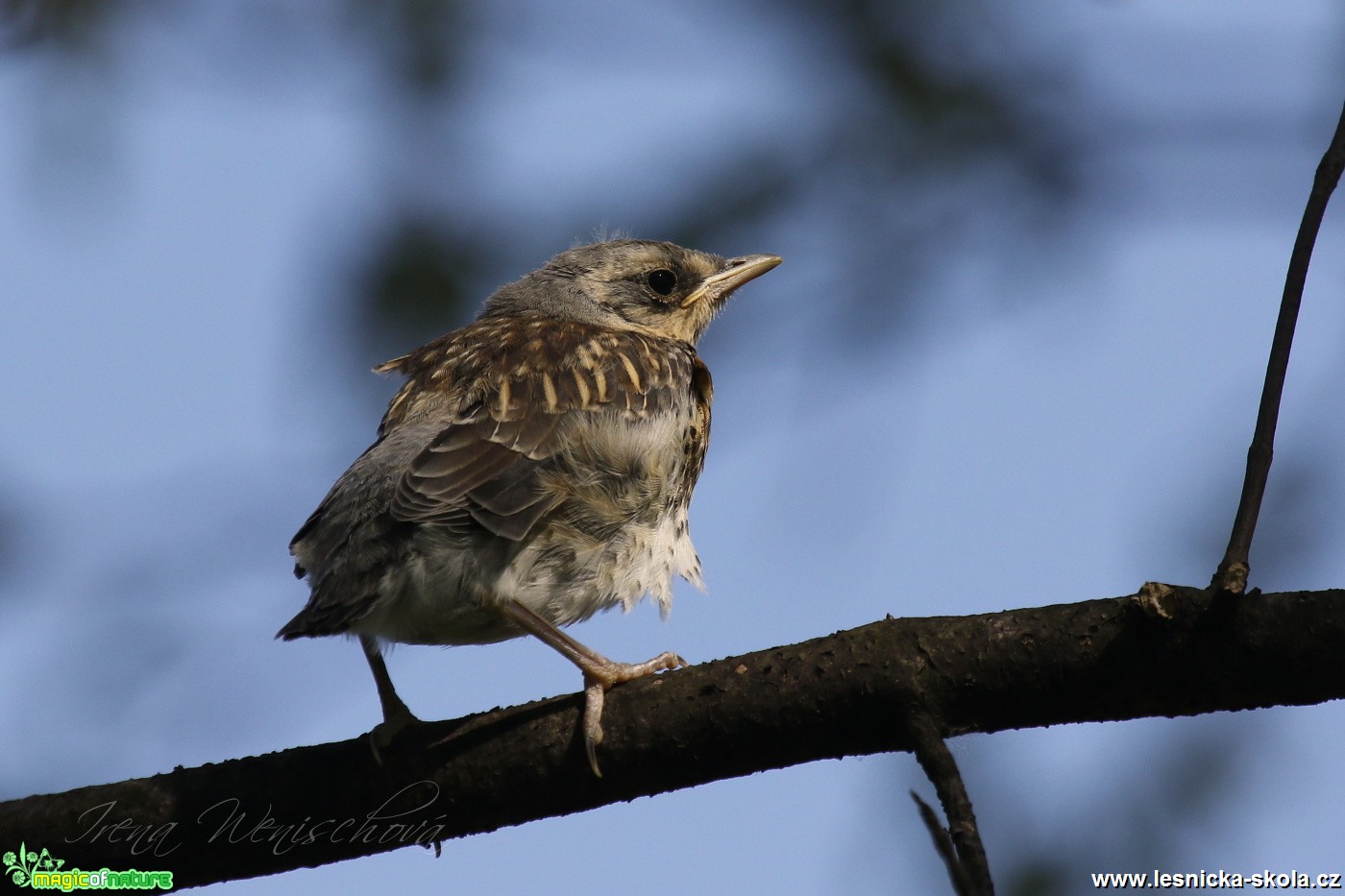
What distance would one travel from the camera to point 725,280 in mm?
6824

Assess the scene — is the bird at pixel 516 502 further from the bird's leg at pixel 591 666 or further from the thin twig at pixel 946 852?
the thin twig at pixel 946 852

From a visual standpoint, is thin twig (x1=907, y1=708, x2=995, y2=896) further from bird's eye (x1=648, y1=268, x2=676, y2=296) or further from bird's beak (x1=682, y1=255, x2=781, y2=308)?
bird's eye (x1=648, y1=268, x2=676, y2=296)

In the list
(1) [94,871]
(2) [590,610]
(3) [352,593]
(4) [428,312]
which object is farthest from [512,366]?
(1) [94,871]

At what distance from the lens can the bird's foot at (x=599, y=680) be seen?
3.71 m

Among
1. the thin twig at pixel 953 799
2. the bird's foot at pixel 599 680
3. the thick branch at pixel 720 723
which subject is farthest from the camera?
the bird's foot at pixel 599 680

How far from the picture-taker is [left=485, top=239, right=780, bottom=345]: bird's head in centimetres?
683

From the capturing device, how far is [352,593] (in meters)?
4.26

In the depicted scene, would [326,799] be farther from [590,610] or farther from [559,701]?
[590,610]

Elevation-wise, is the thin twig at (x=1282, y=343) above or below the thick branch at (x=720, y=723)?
above

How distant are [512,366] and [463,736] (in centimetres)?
178

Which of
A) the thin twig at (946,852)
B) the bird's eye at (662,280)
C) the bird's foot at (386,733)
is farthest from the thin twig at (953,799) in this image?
the bird's eye at (662,280)

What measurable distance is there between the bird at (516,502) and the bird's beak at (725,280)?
858mm

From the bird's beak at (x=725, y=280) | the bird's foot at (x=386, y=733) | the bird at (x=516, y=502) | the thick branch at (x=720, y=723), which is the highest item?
the bird's beak at (x=725, y=280)

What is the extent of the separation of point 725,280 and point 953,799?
421cm
